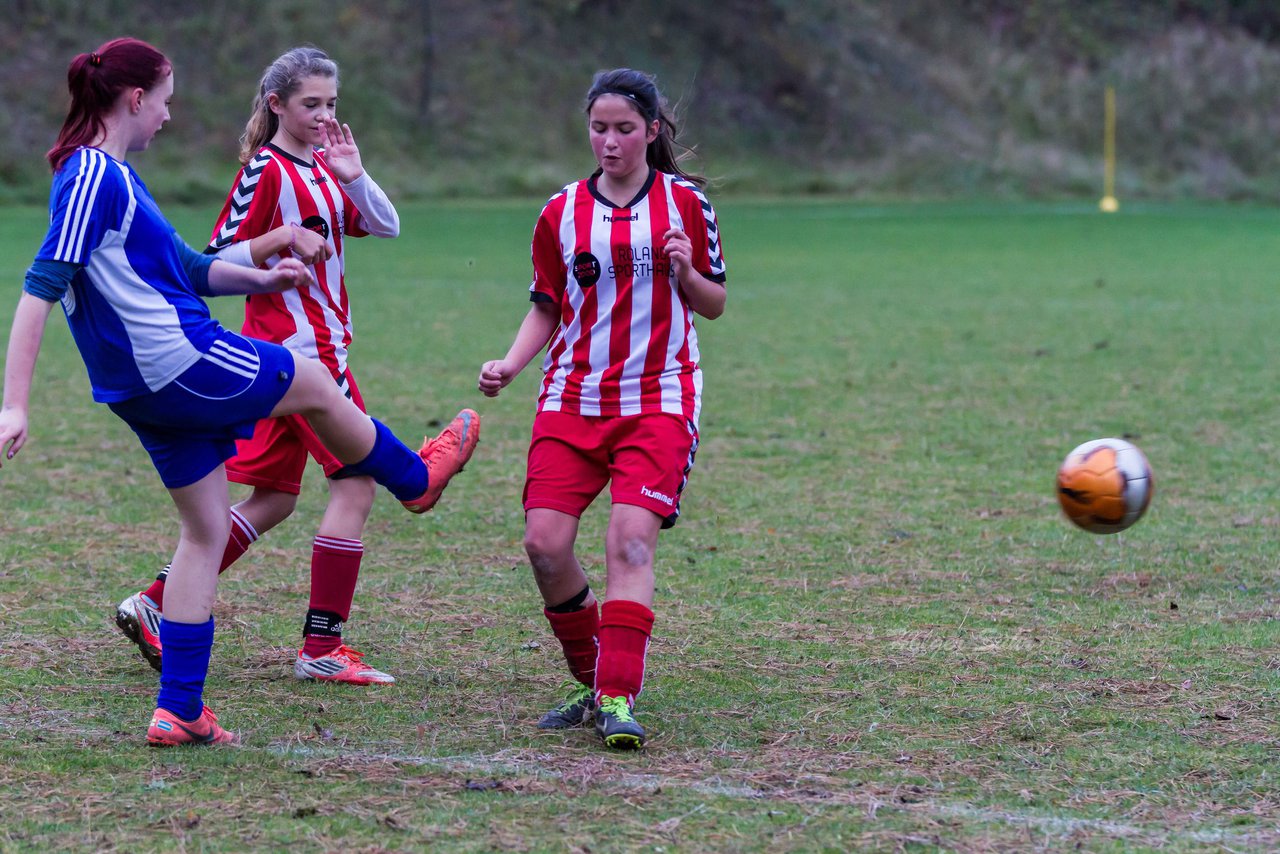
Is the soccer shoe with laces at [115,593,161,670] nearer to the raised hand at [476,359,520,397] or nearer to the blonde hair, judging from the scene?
the raised hand at [476,359,520,397]

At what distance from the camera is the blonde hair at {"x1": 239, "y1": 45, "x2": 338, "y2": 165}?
454 cm

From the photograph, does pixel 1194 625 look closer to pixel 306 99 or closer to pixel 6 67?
pixel 306 99

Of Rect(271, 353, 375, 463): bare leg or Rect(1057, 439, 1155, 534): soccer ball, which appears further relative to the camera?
Rect(1057, 439, 1155, 534): soccer ball

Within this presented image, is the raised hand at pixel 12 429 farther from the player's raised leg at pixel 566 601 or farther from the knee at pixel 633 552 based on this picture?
the knee at pixel 633 552

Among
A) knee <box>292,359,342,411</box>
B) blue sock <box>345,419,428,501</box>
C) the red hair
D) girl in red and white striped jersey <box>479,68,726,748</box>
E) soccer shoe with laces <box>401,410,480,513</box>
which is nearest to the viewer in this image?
the red hair

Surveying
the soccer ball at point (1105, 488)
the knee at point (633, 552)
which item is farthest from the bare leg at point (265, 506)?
the soccer ball at point (1105, 488)

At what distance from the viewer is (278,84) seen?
4555mm

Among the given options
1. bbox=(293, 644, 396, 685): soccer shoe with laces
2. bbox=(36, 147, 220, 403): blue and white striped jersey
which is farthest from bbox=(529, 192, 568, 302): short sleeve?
bbox=(293, 644, 396, 685): soccer shoe with laces

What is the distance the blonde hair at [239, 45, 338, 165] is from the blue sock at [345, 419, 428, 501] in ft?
3.34

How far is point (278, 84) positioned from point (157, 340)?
3.86 ft

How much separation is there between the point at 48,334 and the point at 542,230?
32.9 ft

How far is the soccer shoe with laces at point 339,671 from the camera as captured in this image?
450 cm

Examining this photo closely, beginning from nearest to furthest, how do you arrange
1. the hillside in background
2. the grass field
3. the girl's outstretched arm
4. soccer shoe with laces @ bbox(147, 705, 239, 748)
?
the grass field < the girl's outstretched arm < soccer shoe with laces @ bbox(147, 705, 239, 748) < the hillside in background

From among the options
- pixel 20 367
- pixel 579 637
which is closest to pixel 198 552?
pixel 20 367
